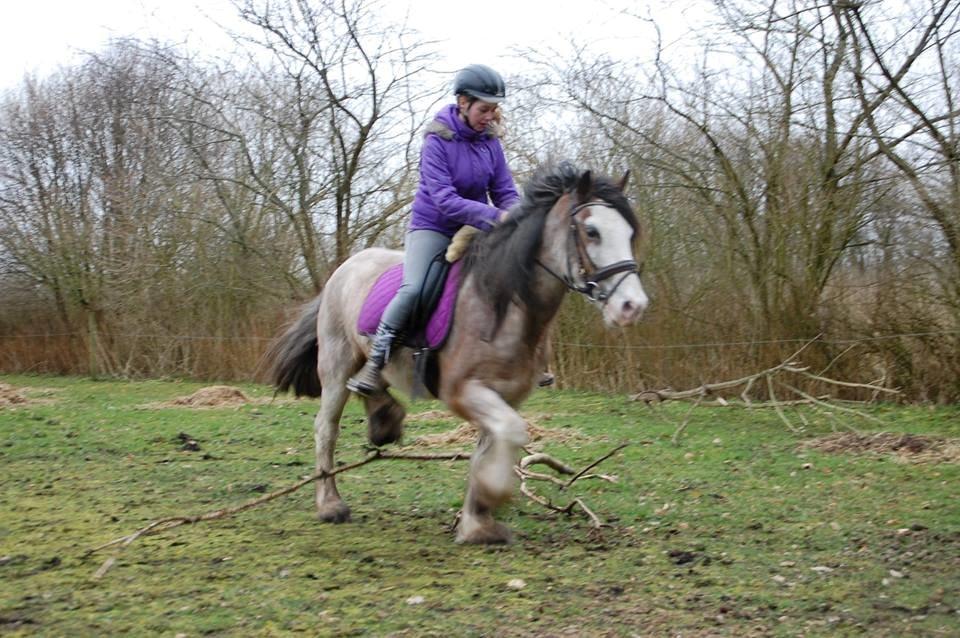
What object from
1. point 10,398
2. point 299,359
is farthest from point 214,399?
point 299,359

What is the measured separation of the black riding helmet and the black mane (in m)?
0.53

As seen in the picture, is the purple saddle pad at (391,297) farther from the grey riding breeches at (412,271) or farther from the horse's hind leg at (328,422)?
the horse's hind leg at (328,422)

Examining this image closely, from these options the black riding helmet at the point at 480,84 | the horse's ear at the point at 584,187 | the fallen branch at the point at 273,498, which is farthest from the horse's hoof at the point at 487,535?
the black riding helmet at the point at 480,84

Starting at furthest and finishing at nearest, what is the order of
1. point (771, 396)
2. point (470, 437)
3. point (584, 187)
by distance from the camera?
point (470, 437) < point (771, 396) < point (584, 187)

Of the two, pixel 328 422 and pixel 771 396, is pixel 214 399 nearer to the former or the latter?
pixel 328 422

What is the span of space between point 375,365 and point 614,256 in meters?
1.75

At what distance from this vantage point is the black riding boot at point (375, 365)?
5.65 m

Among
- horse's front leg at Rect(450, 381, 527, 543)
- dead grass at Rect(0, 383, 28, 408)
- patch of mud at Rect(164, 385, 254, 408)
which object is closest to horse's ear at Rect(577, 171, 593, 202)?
horse's front leg at Rect(450, 381, 527, 543)

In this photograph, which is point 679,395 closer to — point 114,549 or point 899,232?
point 899,232

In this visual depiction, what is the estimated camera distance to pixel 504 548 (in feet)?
17.2

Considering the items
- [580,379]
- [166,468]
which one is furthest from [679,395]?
[580,379]

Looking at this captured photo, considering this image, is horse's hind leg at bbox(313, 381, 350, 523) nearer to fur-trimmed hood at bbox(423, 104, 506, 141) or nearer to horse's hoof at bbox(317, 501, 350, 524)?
horse's hoof at bbox(317, 501, 350, 524)

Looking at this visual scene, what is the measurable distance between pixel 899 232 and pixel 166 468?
8735 millimetres

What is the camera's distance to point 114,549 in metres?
5.15
